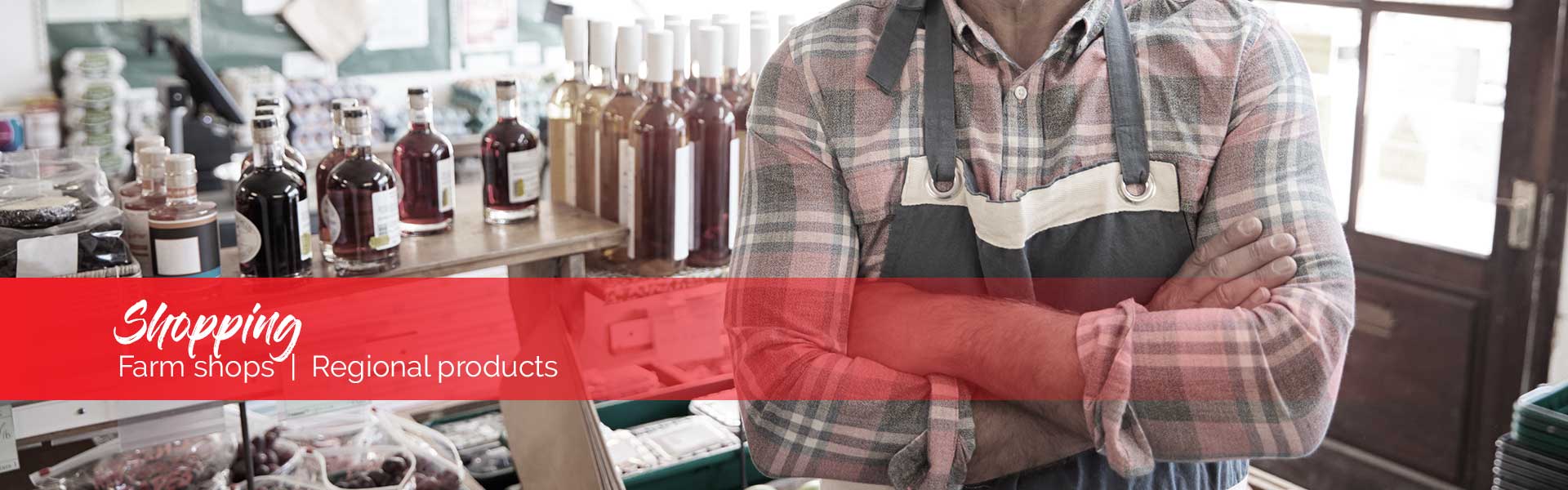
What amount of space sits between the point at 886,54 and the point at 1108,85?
24 cm

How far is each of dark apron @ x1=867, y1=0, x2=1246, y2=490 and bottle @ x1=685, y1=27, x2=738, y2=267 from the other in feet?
1.85

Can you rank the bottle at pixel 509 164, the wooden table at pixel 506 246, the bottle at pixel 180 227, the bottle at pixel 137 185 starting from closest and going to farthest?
the bottle at pixel 180 227, the bottle at pixel 137 185, the wooden table at pixel 506 246, the bottle at pixel 509 164

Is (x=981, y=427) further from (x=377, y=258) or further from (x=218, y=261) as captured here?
(x=218, y=261)

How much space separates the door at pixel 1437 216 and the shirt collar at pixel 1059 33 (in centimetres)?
210

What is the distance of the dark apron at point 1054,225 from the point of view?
4.28 feet

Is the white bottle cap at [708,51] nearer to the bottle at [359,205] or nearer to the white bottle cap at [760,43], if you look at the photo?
the white bottle cap at [760,43]

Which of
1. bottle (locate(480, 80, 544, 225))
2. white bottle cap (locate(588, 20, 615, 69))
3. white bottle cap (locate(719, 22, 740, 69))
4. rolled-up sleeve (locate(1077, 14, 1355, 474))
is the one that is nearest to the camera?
rolled-up sleeve (locate(1077, 14, 1355, 474))

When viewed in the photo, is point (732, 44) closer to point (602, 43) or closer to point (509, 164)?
point (602, 43)

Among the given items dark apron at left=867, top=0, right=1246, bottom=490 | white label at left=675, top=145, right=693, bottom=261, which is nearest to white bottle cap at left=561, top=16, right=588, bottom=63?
white label at left=675, top=145, right=693, bottom=261

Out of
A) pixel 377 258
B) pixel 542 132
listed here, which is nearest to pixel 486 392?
pixel 377 258

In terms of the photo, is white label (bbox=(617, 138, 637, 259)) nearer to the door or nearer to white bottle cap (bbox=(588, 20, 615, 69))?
white bottle cap (bbox=(588, 20, 615, 69))

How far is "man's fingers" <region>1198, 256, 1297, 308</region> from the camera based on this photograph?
4.06 feet

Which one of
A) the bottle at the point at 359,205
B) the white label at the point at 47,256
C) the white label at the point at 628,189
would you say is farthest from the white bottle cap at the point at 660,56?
the white label at the point at 47,256

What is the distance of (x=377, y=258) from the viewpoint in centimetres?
160
